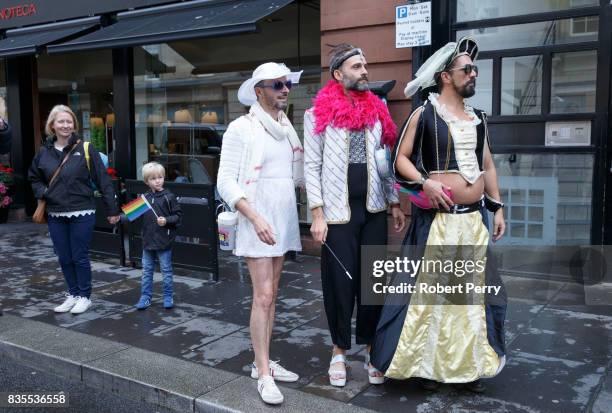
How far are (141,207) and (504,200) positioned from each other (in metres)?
3.92

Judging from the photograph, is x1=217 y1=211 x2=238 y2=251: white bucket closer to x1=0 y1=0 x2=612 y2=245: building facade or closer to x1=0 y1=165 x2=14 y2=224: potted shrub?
x1=0 y1=0 x2=612 y2=245: building facade

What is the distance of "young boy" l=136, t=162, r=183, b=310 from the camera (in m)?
5.79

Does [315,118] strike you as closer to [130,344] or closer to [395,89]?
[130,344]

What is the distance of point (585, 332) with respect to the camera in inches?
192

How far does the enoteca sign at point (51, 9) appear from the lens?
9.62 m

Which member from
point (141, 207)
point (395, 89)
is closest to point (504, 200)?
point (395, 89)

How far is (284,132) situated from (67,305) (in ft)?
10.5

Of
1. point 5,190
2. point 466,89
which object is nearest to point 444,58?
→ point 466,89

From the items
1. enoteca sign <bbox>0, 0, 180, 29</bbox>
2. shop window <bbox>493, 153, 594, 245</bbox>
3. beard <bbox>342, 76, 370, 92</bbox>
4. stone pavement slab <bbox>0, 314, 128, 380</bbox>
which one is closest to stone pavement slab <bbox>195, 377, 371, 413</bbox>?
stone pavement slab <bbox>0, 314, 128, 380</bbox>

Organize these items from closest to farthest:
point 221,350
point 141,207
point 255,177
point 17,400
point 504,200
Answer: point 255,177, point 17,400, point 221,350, point 141,207, point 504,200

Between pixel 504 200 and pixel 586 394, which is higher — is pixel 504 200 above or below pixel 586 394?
above

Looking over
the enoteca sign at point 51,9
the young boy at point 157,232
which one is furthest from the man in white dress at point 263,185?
the enoteca sign at point 51,9

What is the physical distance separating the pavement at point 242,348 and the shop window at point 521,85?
1.83 m

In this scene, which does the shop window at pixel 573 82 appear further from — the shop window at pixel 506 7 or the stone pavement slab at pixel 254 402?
the stone pavement slab at pixel 254 402
